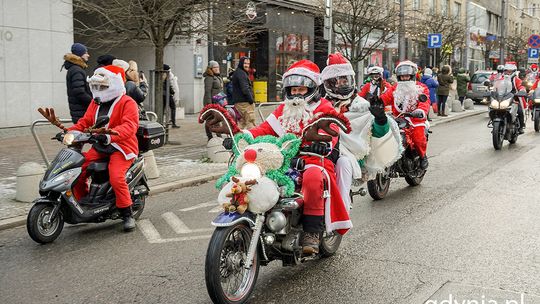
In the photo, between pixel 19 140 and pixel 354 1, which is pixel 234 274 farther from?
pixel 354 1

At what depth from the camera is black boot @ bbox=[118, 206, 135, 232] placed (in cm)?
663

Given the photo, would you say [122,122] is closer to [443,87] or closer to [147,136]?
[147,136]

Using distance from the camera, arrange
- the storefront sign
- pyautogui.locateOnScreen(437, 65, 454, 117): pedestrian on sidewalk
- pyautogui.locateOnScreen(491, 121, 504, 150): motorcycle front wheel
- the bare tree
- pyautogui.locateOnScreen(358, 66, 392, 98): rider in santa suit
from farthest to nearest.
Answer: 1. pyautogui.locateOnScreen(437, 65, 454, 117): pedestrian on sidewalk
2. the storefront sign
3. the bare tree
4. pyautogui.locateOnScreen(491, 121, 504, 150): motorcycle front wheel
5. pyautogui.locateOnScreen(358, 66, 392, 98): rider in santa suit

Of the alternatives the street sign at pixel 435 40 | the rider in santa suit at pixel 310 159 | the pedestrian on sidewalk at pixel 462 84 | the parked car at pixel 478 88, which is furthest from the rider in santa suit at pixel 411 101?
the parked car at pixel 478 88

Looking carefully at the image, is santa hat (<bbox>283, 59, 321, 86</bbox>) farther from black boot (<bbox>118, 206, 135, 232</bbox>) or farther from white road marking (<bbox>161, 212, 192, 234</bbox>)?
black boot (<bbox>118, 206, 135, 232</bbox>)

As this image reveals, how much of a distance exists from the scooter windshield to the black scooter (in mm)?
9815

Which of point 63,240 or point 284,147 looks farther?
point 63,240

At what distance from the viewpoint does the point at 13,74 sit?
52.0ft

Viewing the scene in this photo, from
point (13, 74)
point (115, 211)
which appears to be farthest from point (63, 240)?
point (13, 74)

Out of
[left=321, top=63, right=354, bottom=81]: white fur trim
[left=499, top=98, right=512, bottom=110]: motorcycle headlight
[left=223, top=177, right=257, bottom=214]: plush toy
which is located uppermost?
[left=321, top=63, right=354, bottom=81]: white fur trim

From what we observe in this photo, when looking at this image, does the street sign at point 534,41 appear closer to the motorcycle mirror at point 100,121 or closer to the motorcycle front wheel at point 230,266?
the motorcycle mirror at point 100,121

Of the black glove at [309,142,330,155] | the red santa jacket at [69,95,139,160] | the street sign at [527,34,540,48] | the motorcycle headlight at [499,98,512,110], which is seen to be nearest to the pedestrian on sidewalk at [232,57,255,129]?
the motorcycle headlight at [499,98,512,110]

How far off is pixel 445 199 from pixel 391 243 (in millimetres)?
2432

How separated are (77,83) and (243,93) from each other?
4760 mm
